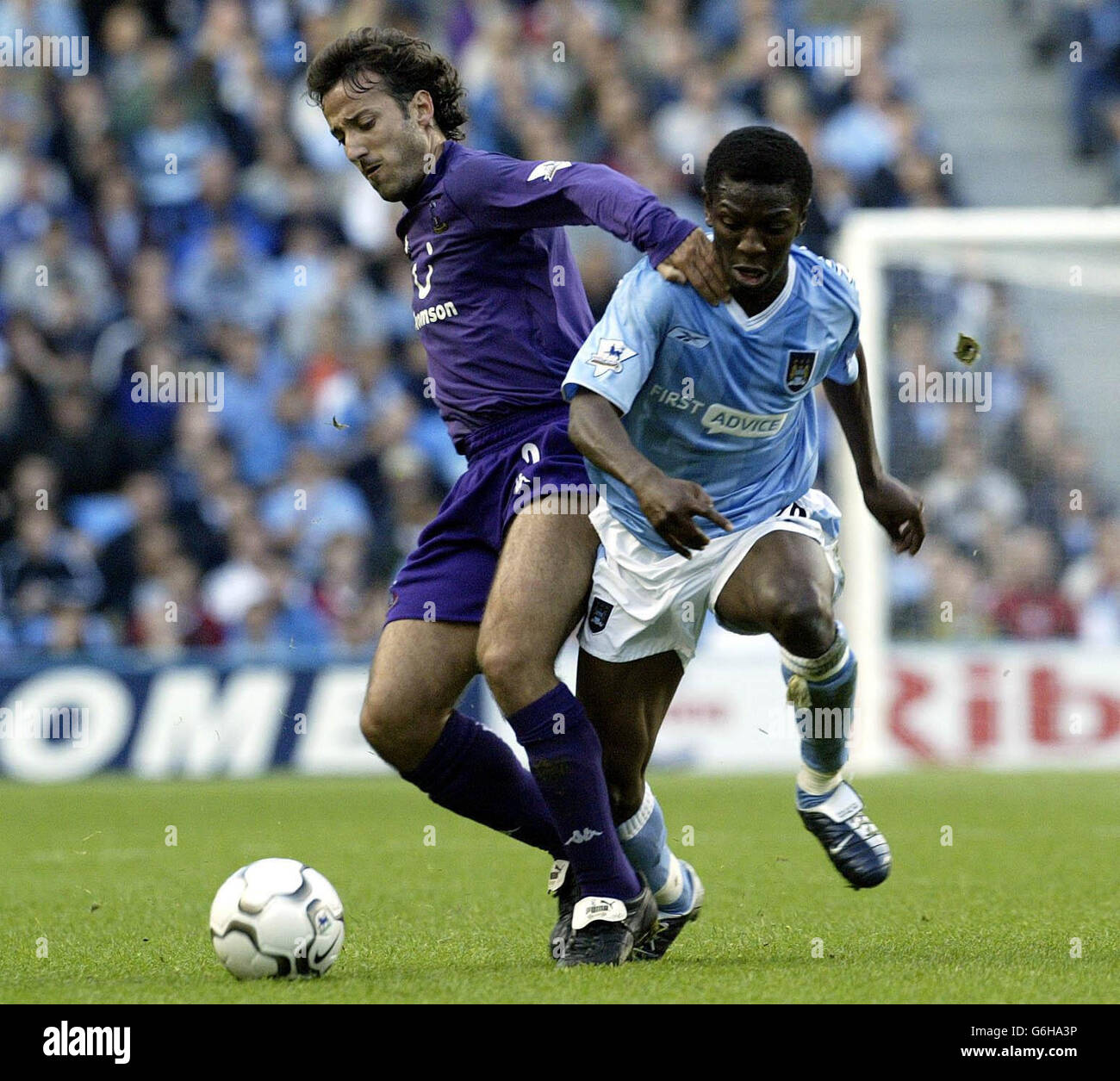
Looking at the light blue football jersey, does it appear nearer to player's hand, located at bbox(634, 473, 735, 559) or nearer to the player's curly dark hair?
player's hand, located at bbox(634, 473, 735, 559)

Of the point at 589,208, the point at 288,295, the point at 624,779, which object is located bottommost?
the point at 624,779

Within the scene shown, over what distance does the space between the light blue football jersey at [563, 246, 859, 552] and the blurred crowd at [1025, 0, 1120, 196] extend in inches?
402

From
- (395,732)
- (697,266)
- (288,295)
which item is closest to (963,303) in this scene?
(288,295)

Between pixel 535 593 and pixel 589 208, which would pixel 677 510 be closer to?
pixel 535 593

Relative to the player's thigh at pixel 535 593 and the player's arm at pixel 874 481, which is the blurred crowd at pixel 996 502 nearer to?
the player's arm at pixel 874 481

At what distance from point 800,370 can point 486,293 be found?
810 millimetres

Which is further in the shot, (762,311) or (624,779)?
(624,779)

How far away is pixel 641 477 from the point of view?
4188mm

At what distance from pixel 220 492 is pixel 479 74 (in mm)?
3919

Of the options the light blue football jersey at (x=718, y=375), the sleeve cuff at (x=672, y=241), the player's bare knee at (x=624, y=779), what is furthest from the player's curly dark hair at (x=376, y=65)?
the player's bare knee at (x=624, y=779)

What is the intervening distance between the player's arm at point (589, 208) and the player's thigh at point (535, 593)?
0.66m
